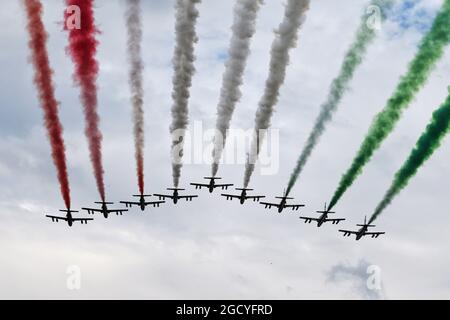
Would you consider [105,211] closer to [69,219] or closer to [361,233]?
[69,219]

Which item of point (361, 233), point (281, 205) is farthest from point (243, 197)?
point (361, 233)

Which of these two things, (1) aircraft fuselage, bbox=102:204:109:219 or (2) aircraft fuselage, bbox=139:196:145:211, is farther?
(2) aircraft fuselage, bbox=139:196:145:211

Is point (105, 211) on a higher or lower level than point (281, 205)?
higher

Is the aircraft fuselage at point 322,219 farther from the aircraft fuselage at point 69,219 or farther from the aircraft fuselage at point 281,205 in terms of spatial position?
the aircraft fuselage at point 69,219

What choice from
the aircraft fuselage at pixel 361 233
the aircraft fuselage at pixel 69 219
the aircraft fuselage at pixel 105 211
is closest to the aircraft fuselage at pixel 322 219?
the aircraft fuselage at pixel 361 233

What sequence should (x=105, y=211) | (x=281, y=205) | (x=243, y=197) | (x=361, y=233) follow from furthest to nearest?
(x=243, y=197)
(x=281, y=205)
(x=105, y=211)
(x=361, y=233)

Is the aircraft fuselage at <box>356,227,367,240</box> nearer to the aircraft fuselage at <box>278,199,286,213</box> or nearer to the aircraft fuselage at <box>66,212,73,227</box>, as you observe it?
the aircraft fuselage at <box>278,199,286,213</box>

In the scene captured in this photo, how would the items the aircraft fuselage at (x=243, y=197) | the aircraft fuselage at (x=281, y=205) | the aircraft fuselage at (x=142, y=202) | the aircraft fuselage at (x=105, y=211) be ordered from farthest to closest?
1. the aircraft fuselage at (x=142, y=202)
2. the aircraft fuselage at (x=243, y=197)
3. the aircraft fuselage at (x=281, y=205)
4. the aircraft fuselage at (x=105, y=211)

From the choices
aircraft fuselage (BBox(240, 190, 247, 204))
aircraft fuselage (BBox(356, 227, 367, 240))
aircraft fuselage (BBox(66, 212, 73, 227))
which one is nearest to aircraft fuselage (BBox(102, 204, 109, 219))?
aircraft fuselage (BBox(66, 212, 73, 227))

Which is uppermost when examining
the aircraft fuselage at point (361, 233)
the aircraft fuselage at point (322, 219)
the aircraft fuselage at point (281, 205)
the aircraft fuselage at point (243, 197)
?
the aircraft fuselage at point (243, 197)

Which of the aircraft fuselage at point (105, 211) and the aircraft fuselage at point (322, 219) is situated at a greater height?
the aircraft fuselage at point (105, 211)

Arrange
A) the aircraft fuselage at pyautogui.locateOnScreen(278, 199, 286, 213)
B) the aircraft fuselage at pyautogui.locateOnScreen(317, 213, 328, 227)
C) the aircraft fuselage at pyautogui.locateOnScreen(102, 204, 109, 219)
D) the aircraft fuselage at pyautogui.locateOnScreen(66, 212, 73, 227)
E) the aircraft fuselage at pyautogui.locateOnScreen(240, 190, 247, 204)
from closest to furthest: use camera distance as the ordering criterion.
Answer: the aircraft fuselage at pyautogui.locateOnScreen(66, 212, 73, 227) < the aircraft fuselage at pyautogui.locateOnScreen(317, 213, 328, 227) < the aircraft fuselage at pyautogui.locateOnScreen(102, 204, 109, 219) < the aircraft fuselage at pyautogui.locateOnScreen(278, 199, 286, 213) < the aircraft fuselage at pyautogui.locateOnScreen(240, 190, 247, 204)
